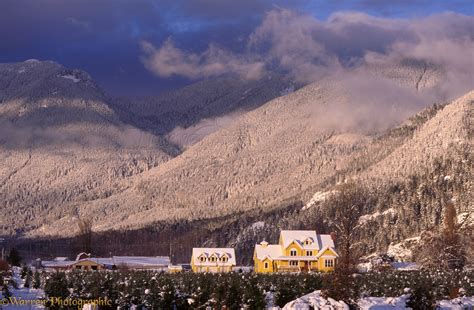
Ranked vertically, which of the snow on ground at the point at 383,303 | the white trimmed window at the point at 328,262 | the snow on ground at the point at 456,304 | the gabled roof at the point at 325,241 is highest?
the gabled roof at the point at 325,241

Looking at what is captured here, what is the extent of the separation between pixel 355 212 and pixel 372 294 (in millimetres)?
6217

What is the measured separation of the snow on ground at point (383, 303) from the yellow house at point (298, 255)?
57.8 meters

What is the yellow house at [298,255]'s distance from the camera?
11469cm

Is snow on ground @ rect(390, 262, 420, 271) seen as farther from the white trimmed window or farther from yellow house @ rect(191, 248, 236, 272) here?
yellow house @ rect(191, 248, 236, 272)

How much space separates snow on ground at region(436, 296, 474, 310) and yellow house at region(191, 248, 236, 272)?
193 feet

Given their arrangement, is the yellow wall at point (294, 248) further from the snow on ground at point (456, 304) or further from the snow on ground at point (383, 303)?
the snow on ground at point (383, 303)

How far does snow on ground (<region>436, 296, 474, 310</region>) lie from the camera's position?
56125 mm

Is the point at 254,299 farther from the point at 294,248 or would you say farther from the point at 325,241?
the point at 325,241

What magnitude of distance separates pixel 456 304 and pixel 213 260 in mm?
63978

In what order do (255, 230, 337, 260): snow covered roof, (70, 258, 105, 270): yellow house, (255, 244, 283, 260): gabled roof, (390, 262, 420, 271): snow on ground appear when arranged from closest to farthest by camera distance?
(390, 262, 420, 271): snow on ground, (255, 230, 337, 260): snow covered roof, (255, 244, 283, 260): gabled roof, (70, 258, 105, 270): yellow house

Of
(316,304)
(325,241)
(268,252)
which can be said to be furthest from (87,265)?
(316,304)

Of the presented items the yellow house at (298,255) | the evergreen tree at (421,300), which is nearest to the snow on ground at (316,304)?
the evergreen tree at (421,300)

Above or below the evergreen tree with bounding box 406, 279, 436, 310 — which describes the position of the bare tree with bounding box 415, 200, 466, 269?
above

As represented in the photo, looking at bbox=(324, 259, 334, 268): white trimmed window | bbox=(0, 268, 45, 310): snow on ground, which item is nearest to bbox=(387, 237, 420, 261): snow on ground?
bbox=(324, 259, 334, 268): white trimmed window
